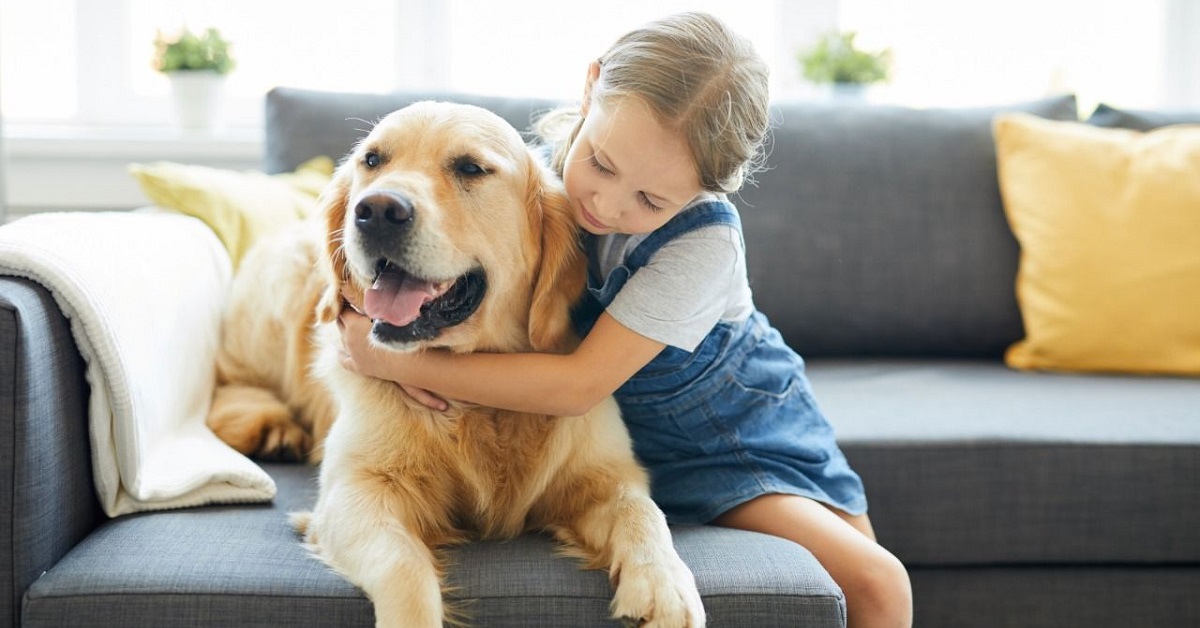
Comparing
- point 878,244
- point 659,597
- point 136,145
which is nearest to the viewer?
point 659,597

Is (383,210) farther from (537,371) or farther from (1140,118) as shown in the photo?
(1140,118)

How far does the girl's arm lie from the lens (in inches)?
60.7

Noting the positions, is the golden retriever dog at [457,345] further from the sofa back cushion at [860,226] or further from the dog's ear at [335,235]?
the sofa back cushion at [860,226]

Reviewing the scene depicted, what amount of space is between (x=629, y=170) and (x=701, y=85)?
0.15m

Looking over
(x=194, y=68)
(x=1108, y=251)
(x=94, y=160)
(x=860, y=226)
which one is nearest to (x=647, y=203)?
(x=860, y=226)

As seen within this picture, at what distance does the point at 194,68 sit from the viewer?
3.20m

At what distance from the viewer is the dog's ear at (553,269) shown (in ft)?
5.24

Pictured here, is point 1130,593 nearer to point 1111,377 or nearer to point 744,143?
point 1111,377

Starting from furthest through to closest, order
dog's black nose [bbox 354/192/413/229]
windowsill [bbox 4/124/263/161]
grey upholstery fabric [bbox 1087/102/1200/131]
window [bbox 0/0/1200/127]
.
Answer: window [bbox 0/0/1200/127]
windowsill [bbox 4/124/263/161]
grey upholstery fabric [bbox 1087/102/1200/131]
dog's black nose [bbox 354/192/413/229]

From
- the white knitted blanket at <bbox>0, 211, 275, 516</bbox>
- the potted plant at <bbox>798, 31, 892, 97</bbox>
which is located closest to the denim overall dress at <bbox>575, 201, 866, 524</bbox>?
the white knitted blanket at <bbox>0, 211, 275, 516</bbox>

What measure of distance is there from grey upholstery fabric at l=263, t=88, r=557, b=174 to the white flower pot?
2.51 ft

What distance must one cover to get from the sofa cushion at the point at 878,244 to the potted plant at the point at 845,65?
723 millimetres

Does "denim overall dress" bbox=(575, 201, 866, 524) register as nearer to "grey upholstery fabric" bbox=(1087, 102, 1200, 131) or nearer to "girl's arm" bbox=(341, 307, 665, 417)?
"girl's arm" bbox=(341, 307, 665, 417)

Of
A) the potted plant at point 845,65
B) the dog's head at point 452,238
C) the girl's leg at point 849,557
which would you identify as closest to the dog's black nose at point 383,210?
the dog's head at point 452,238
